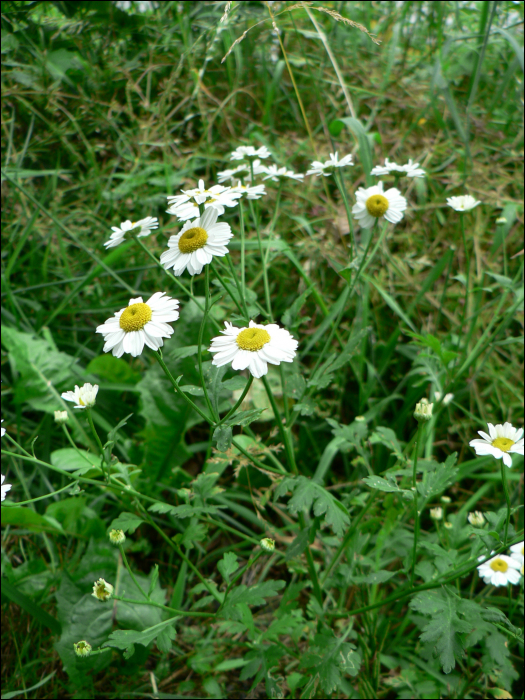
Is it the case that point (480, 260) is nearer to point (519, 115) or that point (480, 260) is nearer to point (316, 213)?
point (316, 213)

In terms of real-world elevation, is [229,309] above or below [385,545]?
above

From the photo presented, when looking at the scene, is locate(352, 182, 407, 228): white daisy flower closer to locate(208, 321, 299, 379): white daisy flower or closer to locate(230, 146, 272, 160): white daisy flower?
locate(230, 146, 272, 160): white daisy flower

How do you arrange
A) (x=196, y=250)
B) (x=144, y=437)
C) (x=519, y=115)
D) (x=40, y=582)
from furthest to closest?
(x=519, y=115), (x=144, y=437), (x=40, y=582), (x=196, y=250)

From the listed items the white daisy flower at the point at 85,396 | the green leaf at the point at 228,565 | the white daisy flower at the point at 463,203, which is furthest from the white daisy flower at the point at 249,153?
the green leaf at the point at 228,565

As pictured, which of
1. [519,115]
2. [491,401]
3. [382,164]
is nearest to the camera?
[491,401]

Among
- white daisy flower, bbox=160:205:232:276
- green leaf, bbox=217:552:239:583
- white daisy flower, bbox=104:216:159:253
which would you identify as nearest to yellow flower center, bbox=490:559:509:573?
green leaf, bbox=217:552:239:583

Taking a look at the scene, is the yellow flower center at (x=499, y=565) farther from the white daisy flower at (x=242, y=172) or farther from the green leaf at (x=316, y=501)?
the white daisy flower at (x=242, y=172)

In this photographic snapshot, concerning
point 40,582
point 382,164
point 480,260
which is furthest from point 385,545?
point 382,164

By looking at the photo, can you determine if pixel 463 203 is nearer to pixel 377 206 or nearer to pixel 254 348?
pixel 377 206
